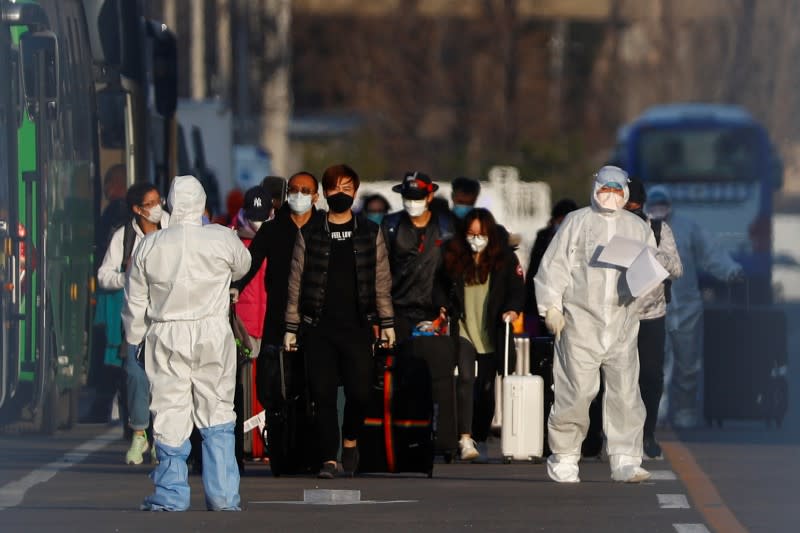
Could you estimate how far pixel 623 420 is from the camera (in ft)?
42.1

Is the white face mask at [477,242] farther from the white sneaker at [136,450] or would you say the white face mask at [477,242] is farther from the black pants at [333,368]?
the white sneaker at [136,450]

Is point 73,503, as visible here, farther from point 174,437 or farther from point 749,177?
point 749,177

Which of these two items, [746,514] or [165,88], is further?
[165,88]

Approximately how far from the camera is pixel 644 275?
12.5 meters

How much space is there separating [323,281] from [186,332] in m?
1.85

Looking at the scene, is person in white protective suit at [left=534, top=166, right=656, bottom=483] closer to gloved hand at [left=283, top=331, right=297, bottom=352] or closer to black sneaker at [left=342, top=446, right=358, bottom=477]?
black sneaker at [left=342, top=446, right=358, bottom=477]

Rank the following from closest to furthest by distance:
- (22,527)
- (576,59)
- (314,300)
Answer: (22,527) → (314,300) → (576,59)

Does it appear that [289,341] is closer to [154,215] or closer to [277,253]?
[277,253]

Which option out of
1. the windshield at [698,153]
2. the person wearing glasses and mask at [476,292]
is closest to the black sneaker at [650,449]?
the person wearing glasses and mask at [476,292]

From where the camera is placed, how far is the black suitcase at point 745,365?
55.3ft

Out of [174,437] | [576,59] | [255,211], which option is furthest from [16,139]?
[576,59]

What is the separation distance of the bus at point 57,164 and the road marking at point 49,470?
33cm

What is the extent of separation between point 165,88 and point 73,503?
773 cm

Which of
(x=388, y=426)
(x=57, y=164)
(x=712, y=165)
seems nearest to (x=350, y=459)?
(x=388, y=426)
